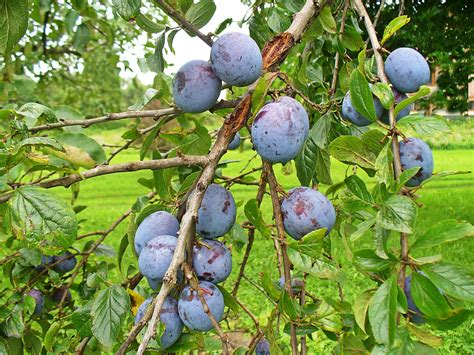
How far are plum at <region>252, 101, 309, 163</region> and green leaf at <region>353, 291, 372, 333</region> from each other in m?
0.21

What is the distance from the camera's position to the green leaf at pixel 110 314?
808 millimetres

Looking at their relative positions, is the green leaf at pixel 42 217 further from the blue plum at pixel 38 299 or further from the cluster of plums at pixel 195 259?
the blue plum at pixel 38 299

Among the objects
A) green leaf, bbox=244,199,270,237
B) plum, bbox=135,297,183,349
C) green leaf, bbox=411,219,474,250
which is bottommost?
plum, bbox=135,297,183,349

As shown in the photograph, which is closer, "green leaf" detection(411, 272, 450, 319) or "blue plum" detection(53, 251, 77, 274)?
"green leaf" detection(411, 272, 450, 319)

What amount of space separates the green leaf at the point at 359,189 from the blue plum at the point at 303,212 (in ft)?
0.28

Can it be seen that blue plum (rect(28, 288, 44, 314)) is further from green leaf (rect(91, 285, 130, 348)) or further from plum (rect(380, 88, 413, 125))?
plum (rect(380, 88, 413, 125))

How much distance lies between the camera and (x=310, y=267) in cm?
70

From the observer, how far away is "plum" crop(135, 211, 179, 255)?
744mm

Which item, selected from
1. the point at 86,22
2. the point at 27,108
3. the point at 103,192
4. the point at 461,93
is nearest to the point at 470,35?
the point at 461,93

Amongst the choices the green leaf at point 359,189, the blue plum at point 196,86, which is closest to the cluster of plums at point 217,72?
the blue plum at point 196,86

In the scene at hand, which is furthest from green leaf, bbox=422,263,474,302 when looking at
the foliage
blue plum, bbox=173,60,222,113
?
blue plum, bbox=173,60,222,113

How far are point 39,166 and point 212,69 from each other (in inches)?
12.1

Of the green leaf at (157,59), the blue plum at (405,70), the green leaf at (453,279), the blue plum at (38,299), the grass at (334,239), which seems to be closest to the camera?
the green leaf at (453,279)

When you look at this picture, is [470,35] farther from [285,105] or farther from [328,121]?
[285,105]
